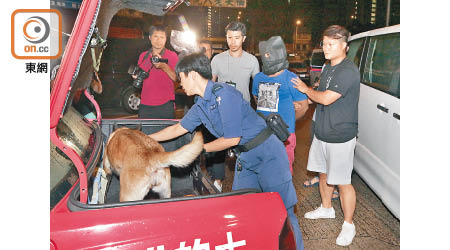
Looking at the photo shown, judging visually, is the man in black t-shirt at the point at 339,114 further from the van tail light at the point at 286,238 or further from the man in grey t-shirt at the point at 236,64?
the van tail light at the point at 286,238

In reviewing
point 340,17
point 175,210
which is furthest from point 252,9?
point 175,210

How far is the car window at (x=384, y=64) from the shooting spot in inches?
142

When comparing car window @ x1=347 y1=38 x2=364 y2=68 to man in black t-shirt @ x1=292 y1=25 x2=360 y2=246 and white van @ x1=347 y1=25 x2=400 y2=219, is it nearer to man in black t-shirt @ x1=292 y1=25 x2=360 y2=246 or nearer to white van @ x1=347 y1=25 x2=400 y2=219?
white van @ x1=347 y1=25 x2=400 y2=219

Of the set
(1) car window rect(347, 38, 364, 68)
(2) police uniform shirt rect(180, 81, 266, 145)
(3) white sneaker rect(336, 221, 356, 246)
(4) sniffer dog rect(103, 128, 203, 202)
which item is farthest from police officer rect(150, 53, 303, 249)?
(1) car window rect(347, 38, 364, 68)

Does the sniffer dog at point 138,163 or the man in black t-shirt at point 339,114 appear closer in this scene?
the sniffer dog at point 138,163

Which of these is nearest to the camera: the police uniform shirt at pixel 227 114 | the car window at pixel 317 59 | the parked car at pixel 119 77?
the police uniform shirt at pixel 227 114

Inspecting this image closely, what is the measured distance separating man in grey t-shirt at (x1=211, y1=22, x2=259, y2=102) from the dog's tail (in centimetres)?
198

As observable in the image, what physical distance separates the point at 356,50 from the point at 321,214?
2.41 meters

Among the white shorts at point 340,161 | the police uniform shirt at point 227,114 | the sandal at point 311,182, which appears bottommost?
the sandal at point 311,182

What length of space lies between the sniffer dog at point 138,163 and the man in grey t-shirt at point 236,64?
1.72 meters

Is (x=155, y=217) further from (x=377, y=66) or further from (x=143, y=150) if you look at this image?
(x=377, y=66)

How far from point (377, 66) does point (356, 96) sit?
1227 mm

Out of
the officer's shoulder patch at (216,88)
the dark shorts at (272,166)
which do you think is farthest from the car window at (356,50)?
the officer's shoulder patch at (216,88)

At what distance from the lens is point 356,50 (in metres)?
5.01
